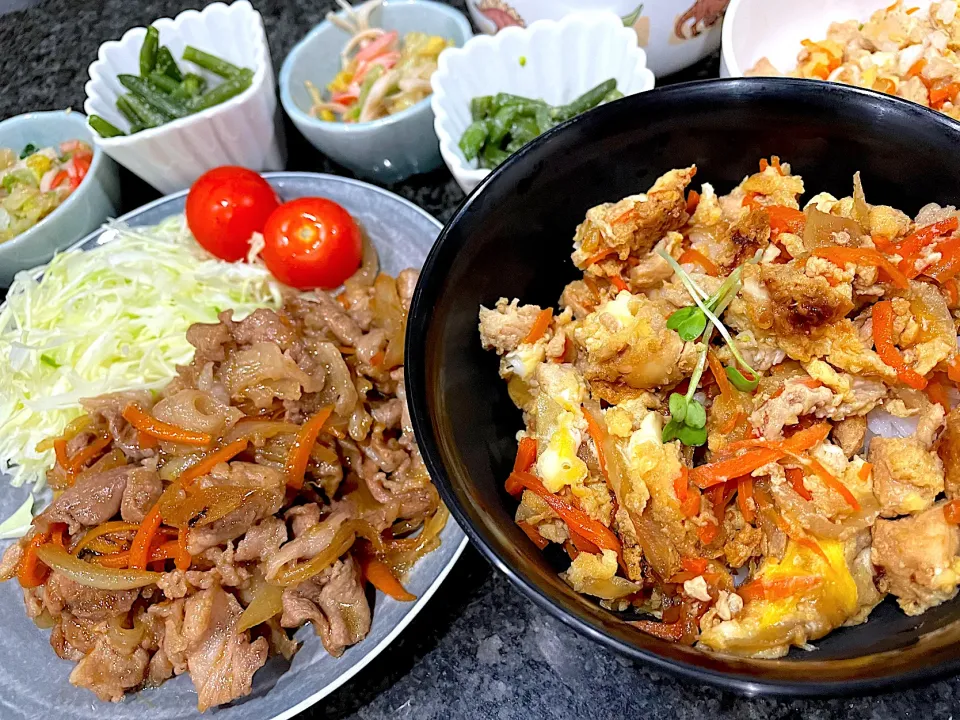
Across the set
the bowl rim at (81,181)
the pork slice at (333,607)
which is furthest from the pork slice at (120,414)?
the bowl rim at (81,181)

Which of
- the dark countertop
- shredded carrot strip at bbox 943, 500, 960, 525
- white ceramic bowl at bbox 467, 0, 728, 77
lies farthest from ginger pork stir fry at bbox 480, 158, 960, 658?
white ceramic bowl at bbox 467, 0, 728, 77

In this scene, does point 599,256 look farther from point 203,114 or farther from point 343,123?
point 203,114

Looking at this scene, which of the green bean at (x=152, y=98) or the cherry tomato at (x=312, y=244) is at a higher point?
the green bean at (x=152, y=98)

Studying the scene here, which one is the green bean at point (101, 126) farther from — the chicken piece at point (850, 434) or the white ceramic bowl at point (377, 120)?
the chicken piece at point (850, 434)

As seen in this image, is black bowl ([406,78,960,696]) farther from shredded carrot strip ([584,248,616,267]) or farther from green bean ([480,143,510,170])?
green bean ([480,143,510,170])

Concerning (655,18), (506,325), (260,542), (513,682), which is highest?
(655,18)

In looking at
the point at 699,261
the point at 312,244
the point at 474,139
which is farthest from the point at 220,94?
the point at 699,261

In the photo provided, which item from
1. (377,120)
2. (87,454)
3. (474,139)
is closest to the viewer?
(87,454)
